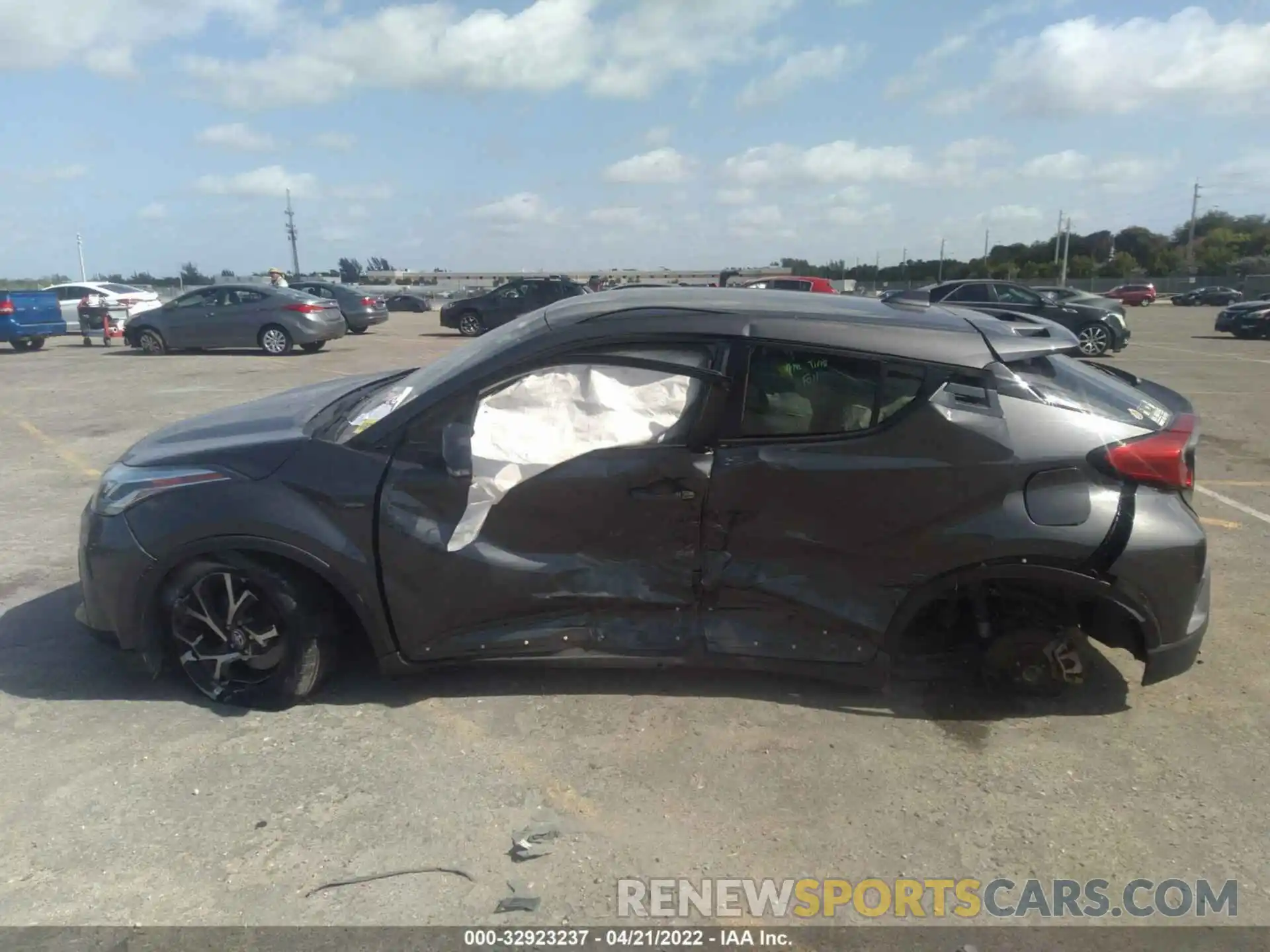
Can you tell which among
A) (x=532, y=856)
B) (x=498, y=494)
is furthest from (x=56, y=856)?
(x=498, y=494)

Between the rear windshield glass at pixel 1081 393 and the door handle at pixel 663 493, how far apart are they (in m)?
1.24

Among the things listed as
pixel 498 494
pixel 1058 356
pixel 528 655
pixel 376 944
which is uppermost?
pixel 1058 356

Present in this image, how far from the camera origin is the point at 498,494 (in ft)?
11.1

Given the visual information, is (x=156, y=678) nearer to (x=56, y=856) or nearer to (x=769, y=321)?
(x=56, y=856)

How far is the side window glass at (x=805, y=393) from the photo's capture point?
3.36 meters

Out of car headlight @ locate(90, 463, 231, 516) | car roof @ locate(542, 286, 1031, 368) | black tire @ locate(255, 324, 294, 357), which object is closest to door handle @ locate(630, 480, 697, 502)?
car roof @ locate(542, 286, 1031, 368)

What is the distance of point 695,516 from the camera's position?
334 cm

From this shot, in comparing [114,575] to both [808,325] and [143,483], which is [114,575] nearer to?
[143,483]

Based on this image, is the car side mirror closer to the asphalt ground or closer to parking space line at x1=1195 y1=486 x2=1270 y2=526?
the asphalt ground

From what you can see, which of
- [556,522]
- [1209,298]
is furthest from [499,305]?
[1209,298]

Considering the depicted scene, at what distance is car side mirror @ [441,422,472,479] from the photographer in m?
3.37

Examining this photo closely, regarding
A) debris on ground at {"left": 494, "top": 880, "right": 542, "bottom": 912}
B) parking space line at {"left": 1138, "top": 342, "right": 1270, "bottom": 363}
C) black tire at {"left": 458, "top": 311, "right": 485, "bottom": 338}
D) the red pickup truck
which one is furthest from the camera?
the red pickup truck

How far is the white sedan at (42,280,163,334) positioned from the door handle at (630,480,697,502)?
913 inches

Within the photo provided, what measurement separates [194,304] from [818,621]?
18.4 metres
